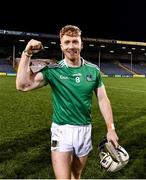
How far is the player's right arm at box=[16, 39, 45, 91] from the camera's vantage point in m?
3.48

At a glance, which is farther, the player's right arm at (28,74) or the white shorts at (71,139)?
the white shorts at (71,139)

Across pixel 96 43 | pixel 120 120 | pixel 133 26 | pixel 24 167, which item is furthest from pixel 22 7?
pixel 24 167

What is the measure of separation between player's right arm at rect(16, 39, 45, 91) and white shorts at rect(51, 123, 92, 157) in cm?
49

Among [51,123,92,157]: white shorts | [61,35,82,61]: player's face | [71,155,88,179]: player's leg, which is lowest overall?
[71,155,88,179]: player's leg

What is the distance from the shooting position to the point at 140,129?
Result: 10086 mm

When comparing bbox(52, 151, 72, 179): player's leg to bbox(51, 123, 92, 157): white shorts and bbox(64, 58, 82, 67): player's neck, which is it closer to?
bbox(51, 123, 92, 157): white shorts

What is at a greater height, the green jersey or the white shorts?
the green jersey

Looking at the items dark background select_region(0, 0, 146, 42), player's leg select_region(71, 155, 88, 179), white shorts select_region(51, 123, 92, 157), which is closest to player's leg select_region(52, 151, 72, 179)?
white shorts select_region(51, 123, 92, 157)

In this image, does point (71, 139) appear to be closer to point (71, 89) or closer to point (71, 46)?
point (71, 89)

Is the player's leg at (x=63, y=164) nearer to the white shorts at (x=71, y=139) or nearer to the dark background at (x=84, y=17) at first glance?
the white shorts at (x=71, y=139)

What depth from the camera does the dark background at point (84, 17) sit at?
55781 millimetres

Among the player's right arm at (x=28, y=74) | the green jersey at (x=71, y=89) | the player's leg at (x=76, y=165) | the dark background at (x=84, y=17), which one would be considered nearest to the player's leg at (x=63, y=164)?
the player's leg at (x=76, y=165)

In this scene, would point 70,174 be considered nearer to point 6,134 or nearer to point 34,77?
point 34,77

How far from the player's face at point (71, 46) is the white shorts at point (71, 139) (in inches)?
28.3
